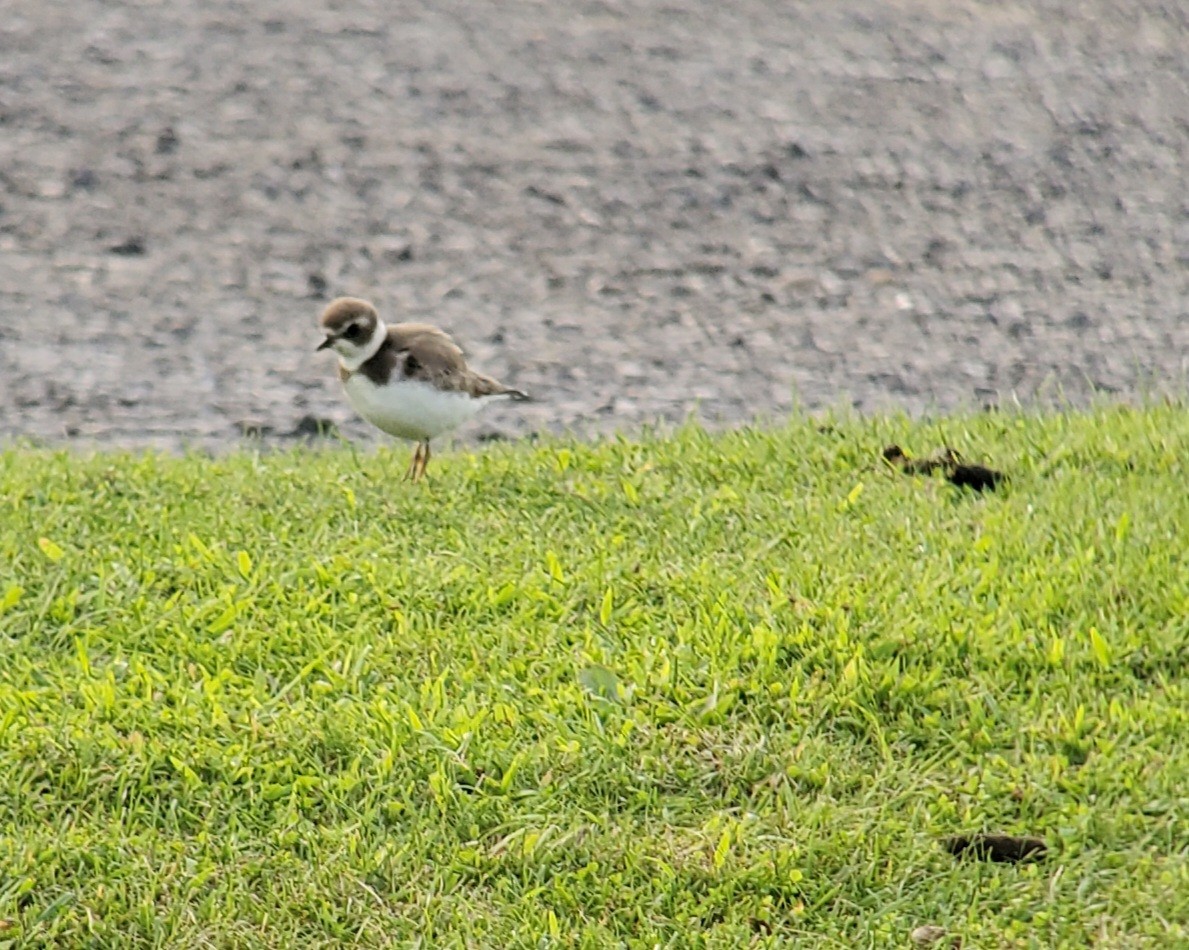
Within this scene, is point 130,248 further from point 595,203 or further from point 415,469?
point 415,469

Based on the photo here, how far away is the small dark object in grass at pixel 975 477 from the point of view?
20.2 ft

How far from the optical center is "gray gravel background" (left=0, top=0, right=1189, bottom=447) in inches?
298

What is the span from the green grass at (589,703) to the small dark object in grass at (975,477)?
71 mm

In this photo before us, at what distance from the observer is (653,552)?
18.6 ft

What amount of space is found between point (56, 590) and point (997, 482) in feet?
10.3

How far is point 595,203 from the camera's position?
9406 millimetres

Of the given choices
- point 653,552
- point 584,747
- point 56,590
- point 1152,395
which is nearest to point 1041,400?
point 1152,395

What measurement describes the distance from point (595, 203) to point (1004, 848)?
5644 millimetres

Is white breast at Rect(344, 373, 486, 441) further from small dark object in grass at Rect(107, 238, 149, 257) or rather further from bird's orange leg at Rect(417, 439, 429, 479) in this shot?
small dark object in grass at Rect(107, 238, 149, 257)

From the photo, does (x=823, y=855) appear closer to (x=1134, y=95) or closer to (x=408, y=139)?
(x=408, y=139)

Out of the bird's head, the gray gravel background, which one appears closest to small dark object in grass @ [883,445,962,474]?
the gray gravel background

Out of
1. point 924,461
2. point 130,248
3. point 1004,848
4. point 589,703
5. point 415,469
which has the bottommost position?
point 130,248

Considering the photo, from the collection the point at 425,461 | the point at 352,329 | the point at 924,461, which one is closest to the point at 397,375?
the point at 352,329

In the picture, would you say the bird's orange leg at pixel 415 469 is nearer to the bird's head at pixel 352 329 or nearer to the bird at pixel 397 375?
the bird at pixel 397 375
